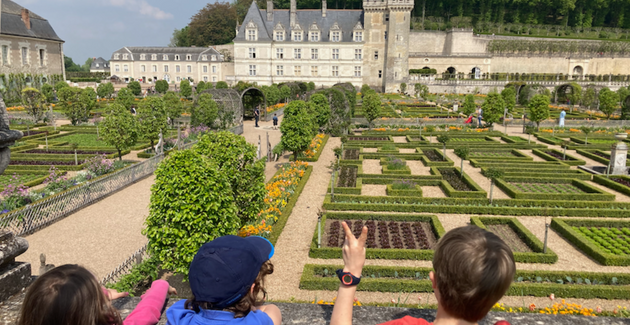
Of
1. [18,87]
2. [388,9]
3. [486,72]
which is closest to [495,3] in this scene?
[486,72]

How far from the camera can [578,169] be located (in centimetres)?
1792

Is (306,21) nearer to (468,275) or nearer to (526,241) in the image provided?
(526,241)

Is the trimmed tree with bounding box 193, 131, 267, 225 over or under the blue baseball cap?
under

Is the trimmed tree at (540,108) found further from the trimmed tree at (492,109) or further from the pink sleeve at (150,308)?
the pink sleeve at (150,308)

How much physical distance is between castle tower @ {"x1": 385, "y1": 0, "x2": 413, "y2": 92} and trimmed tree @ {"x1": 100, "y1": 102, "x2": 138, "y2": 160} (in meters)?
42.1

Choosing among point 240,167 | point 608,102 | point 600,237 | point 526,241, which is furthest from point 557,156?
point 240,167

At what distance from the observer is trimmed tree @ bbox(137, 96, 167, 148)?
754 inches

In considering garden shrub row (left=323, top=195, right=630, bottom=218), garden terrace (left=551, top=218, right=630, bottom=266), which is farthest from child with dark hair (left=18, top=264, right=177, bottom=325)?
garden shrub row (left=323, top=195, right=630, bottom=218)

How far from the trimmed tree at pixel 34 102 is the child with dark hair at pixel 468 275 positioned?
32650 mm

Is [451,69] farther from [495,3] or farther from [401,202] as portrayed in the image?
[401,202]

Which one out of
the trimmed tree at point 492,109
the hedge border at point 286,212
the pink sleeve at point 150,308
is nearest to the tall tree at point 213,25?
the trimmed tree at point 492,109

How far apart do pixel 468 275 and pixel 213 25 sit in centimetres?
7648

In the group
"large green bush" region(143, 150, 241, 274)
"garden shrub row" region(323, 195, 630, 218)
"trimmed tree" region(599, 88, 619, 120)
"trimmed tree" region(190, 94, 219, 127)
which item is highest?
"trimmed tree" region(599, 88, 619, 120)

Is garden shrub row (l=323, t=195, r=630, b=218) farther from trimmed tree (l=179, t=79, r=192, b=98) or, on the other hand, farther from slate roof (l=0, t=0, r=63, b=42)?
slate roof (l=0, t=0, r=63, b=42)
